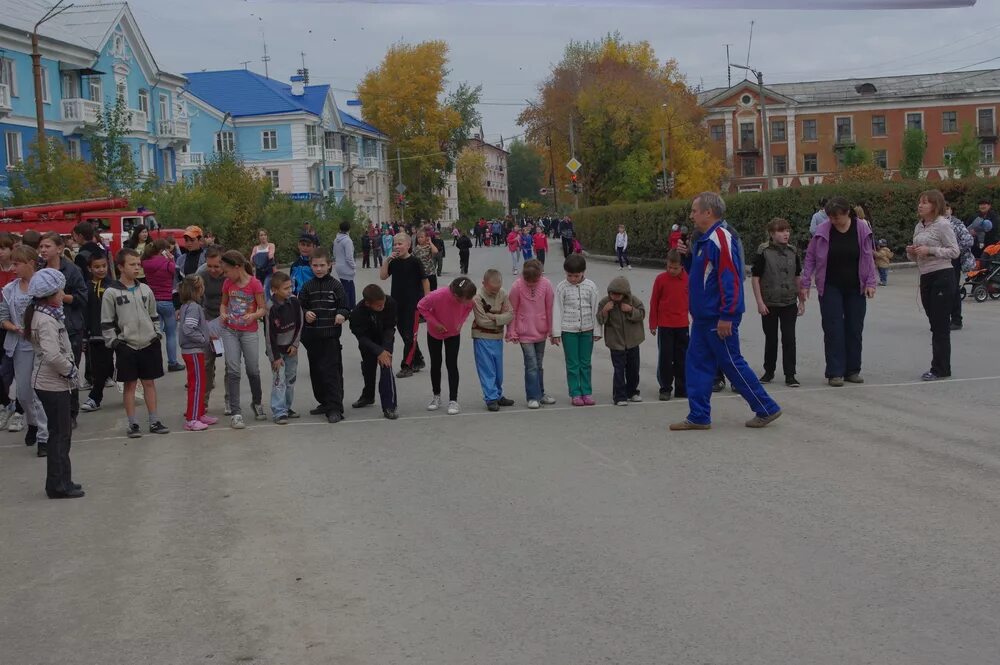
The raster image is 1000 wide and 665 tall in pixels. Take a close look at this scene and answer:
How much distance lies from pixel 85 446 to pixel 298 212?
1751 inches

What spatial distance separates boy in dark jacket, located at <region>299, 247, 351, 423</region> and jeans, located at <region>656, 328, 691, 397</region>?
10.8 ft

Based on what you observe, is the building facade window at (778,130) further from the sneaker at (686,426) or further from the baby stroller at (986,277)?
the sneaker at (686,426)

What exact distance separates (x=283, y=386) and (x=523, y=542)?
534 centimetres

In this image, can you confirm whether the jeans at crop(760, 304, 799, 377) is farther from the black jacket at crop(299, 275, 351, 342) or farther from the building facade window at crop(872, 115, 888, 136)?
the building facade window at crop(872, 115, 888, 136)

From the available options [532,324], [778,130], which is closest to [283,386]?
[532,324]

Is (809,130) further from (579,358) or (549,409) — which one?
(549,409)

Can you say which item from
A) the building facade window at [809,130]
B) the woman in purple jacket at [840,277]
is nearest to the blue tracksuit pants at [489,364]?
the woman in purple jacket at [840,277]

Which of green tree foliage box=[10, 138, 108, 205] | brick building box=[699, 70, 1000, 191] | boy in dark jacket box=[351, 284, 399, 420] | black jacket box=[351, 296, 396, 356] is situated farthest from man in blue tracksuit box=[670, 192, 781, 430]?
brick building box=[699, 70, 1000, 191]

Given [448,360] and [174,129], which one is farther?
[174,129]

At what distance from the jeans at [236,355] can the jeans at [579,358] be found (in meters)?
3.15

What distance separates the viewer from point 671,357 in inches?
469

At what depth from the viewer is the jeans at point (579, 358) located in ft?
38.2

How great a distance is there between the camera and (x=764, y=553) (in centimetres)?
614

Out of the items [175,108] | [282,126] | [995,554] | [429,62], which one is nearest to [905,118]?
[429,62]
